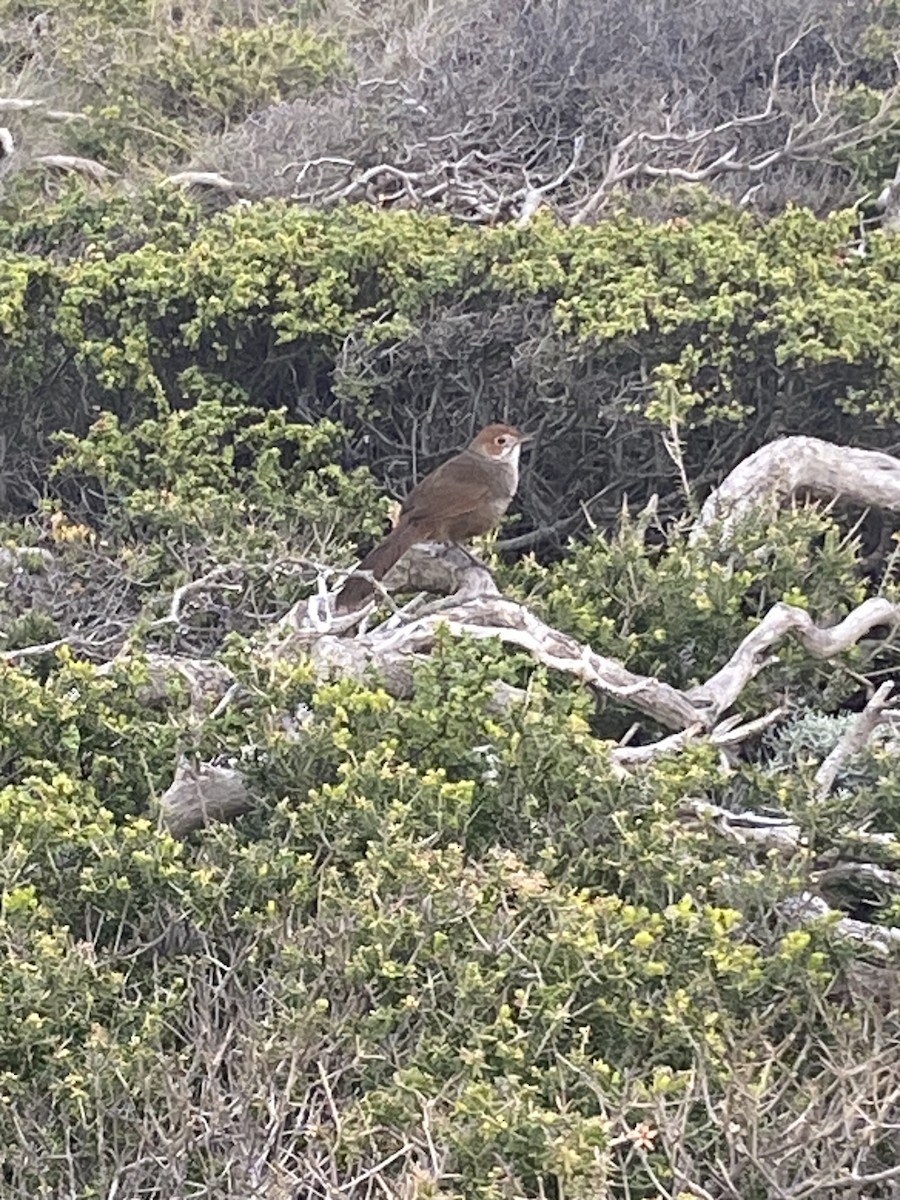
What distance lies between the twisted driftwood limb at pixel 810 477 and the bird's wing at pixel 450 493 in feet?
2.51

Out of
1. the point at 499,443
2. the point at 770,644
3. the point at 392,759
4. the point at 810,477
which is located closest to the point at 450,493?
the point at 499,443

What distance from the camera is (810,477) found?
6117mm

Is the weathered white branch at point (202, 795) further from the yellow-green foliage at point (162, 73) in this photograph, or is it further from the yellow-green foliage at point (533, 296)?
the yellow-green foliage at point (162, 73)

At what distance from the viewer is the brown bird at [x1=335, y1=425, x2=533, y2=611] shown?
5.86m

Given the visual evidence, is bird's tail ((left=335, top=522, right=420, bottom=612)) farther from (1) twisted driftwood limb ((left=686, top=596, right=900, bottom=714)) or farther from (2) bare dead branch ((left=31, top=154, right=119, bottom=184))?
(2) bare dead branch ((left=31, top=154, right=119, bottom=184))

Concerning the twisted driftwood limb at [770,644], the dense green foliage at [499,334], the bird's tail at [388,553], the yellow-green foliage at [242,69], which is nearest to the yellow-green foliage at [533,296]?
the dense green foliage at [499,334]

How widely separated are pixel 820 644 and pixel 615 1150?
6.75 feet

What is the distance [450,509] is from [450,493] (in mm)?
64

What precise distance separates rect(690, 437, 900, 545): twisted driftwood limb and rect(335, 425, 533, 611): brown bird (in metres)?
0.71

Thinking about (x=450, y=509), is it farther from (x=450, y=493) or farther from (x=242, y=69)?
(x=242, y=69)

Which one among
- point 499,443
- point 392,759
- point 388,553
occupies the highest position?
point 392,759

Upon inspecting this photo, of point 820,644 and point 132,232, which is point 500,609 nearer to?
point 820,644

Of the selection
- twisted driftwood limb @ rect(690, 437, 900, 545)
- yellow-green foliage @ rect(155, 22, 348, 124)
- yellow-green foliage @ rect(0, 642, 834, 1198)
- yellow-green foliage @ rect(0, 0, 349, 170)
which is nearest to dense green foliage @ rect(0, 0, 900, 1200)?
yellow-green foliage @ rect(0, 642, 834, 1198)

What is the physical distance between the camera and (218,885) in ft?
13.2
